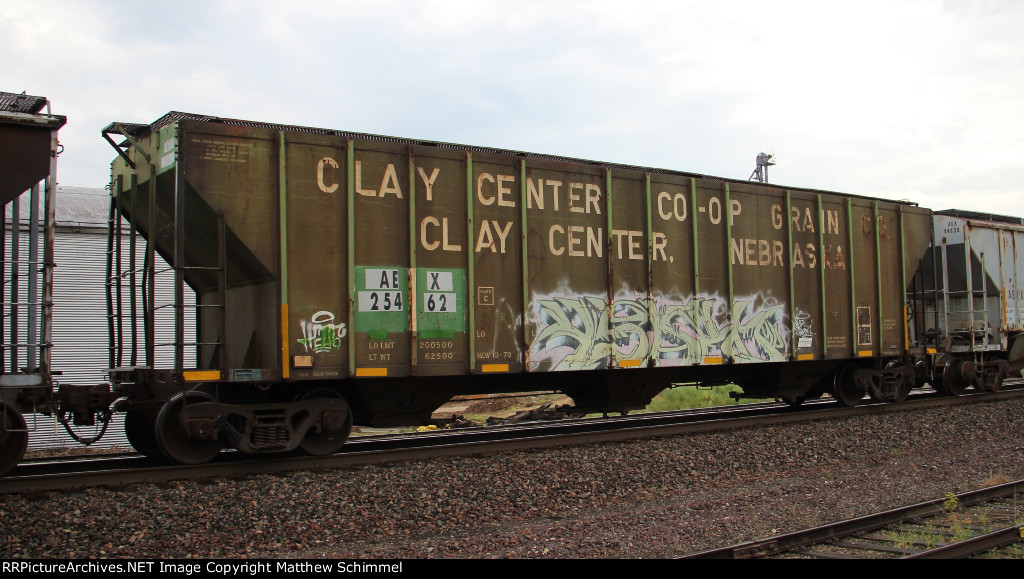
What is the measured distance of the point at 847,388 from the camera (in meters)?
13.7

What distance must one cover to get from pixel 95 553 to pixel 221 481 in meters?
1.77

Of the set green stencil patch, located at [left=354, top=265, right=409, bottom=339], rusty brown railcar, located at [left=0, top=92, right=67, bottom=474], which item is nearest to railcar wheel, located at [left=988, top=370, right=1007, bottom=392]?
green stencil patch, located at [left=354, top=265, right=409, bottom=339]

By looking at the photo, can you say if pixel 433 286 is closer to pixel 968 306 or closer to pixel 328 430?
pixel 328 430

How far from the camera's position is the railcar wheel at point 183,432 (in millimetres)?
7750

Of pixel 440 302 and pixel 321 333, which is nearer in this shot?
pixel 321 333

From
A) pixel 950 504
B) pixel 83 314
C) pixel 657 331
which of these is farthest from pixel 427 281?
pixel 83 314

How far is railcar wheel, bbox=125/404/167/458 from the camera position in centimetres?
811

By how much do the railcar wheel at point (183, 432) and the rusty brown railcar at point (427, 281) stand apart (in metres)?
0.02

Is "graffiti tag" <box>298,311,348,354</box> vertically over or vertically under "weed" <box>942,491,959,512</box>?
over

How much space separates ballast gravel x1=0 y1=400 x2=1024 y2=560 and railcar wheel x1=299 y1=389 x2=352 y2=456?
1.99 ft

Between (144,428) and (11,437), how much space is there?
1.42m

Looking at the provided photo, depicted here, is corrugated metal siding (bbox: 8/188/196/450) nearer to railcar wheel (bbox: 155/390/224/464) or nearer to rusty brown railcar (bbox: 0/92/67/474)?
railcar wheel (bbox: 155/390/224/464)

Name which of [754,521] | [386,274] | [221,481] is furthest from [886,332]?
[221,481]

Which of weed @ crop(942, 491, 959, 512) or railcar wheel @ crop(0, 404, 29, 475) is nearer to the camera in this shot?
railcar wheel @ crop(0, 404, 29, 475)
